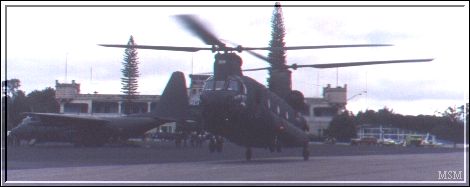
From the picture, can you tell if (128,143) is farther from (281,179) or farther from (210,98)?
(281,179)

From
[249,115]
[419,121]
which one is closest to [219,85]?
[249,115]

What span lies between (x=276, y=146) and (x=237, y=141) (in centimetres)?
202

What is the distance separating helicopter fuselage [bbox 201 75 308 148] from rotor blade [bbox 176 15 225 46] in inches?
81.1

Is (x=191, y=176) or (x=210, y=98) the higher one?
(x=210, y=98)

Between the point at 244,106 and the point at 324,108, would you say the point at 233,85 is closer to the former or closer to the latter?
the point at 244,106

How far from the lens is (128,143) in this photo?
52.0 m

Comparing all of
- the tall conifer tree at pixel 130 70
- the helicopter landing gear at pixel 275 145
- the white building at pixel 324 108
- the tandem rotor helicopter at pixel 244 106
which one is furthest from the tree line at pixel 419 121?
the tall conifer tree at pixel 130 70

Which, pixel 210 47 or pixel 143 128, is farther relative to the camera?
pixel 143 128

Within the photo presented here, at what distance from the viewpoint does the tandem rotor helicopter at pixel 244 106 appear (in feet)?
79.1

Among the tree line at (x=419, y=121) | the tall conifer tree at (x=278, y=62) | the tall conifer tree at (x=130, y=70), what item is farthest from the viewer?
the tall conifer tree at (x=130, y=70)

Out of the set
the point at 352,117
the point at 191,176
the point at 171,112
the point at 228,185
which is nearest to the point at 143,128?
the point at 171,112

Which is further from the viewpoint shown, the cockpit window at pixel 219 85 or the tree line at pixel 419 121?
the cockpit window at pixel 219 85

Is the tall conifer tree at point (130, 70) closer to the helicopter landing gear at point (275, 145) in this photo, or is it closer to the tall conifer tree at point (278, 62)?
the tall conifer tree at point (278, 62)

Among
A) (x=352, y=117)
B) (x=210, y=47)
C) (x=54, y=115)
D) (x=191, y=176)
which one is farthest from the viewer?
(x=54, y=115)
